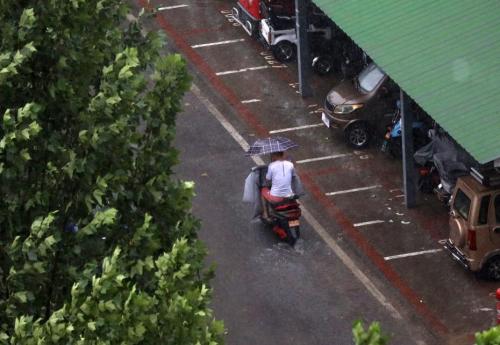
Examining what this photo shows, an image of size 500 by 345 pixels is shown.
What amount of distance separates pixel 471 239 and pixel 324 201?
445 centimetres

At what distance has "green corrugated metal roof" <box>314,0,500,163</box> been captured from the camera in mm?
22969

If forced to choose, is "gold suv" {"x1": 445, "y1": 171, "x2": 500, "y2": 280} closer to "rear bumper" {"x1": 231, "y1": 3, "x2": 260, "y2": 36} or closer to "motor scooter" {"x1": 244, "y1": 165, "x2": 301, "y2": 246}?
"motor scooter" {"x1": 244, "y1": 165, "x2": 301, "y2": 246}

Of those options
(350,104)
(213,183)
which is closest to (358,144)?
(350,104)

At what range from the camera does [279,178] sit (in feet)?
81.4

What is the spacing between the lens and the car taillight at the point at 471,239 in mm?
23109

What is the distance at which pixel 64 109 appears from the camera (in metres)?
13.6

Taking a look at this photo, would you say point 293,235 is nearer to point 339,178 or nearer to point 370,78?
point 339,178

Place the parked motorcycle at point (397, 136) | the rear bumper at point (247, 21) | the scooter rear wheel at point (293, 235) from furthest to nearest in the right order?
the rear bumper at point (247, 21) → the parked motorcycle at point (397, 136) → the scooter rear wheel at point (293, 235)

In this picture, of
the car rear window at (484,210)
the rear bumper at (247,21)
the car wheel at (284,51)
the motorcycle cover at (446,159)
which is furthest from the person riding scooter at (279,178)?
the rear bumper at (247,21)

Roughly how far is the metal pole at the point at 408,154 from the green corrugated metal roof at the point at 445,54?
88 centimetres

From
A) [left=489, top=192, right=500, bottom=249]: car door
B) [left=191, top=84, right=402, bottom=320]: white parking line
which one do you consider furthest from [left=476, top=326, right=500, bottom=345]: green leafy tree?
[left=191, top=84, right=402, bottom=320]: white parking line

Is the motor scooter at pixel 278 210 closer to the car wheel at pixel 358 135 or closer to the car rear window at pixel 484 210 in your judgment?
the car wheel at pixel 358 135

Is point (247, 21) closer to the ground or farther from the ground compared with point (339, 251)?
farther from the ground

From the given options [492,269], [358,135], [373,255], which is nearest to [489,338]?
[492,269]
